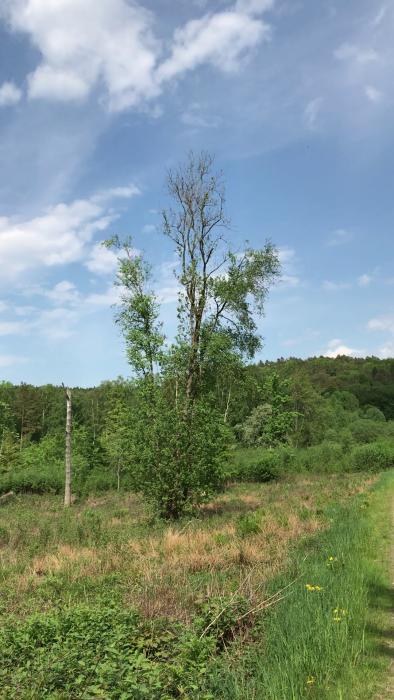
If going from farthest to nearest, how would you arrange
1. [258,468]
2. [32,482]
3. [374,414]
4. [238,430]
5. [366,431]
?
[374,414] → [366,431] → [238,430] → [258,468] → [32,482]

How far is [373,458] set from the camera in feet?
166

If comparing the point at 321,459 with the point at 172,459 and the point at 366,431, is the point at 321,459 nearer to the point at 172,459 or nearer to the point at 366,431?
the point at 366,431

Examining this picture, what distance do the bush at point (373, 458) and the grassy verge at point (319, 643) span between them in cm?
4484

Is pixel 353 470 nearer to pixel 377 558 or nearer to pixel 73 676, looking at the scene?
pixel 377 558

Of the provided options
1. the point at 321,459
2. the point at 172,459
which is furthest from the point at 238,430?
the point at 172,459

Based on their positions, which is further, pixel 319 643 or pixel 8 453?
pixel 8 453

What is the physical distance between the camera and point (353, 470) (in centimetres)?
5075

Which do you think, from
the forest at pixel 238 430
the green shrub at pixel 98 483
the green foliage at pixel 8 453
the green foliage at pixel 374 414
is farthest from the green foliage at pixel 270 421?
the green foliage at pixel 374 414

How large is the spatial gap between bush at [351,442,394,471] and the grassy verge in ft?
147

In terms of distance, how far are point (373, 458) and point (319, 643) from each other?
48.9 meters

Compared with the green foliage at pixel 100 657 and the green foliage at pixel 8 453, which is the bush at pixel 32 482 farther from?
the green foliage at pixel 100 657

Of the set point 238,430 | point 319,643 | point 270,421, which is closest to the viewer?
point 319,643

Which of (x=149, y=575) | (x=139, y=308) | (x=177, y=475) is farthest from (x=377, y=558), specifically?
(x=139, y=308)

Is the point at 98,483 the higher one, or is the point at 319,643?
the point at 319,643
